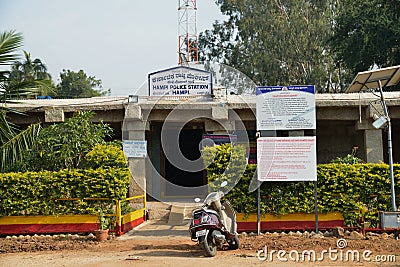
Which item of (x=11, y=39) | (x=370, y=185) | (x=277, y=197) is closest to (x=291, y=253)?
(x=277, y=197)

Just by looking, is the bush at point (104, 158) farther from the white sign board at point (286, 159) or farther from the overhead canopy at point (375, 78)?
the overhead canopy at point (375, 78)

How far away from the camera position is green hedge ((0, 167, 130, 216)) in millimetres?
10133

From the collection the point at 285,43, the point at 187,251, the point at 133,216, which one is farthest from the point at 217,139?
the point at 285,43

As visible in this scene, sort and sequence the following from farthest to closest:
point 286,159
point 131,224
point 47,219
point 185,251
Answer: point 131,224, point 47,219, point 286,159, point 185,251

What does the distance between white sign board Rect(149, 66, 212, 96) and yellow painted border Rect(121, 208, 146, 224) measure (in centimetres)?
318

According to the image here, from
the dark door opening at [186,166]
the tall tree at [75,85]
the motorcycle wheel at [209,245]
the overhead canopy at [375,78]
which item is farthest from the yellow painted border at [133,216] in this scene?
the tall tree at [75,85]

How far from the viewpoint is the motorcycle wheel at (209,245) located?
310 inches

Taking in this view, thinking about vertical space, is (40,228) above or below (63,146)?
below

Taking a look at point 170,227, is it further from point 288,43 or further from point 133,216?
point 288,43

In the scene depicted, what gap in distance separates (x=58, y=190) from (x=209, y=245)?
381 centimetres

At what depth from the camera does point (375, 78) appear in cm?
998

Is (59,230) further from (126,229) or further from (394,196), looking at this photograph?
(394,196)

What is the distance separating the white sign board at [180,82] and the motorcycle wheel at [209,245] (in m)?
6.00

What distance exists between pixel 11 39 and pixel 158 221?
5477 mm
